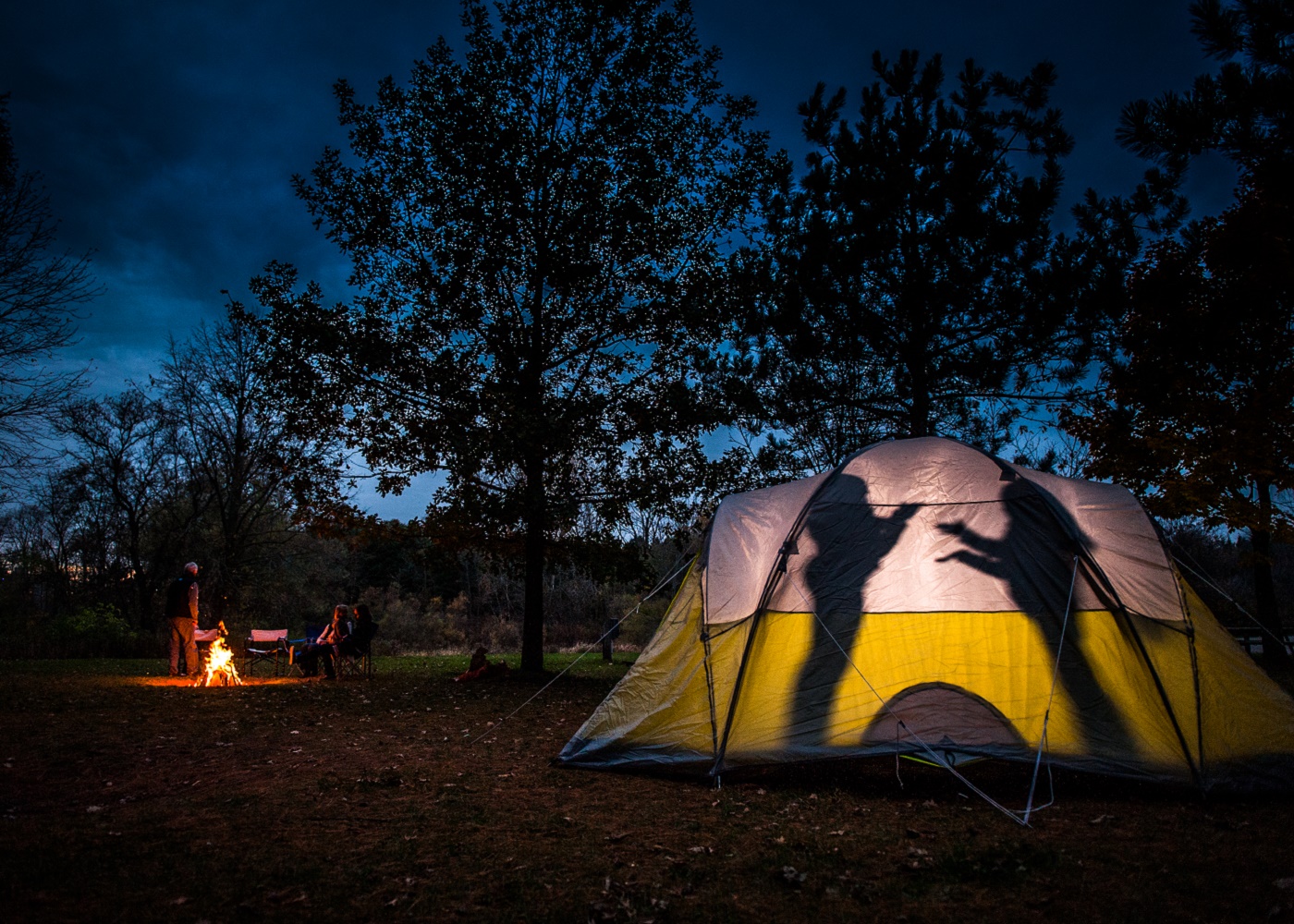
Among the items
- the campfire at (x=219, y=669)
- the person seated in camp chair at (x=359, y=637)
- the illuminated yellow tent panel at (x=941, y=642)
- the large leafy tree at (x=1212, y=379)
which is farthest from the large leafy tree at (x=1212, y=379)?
the campfire at (x=219, y=669)

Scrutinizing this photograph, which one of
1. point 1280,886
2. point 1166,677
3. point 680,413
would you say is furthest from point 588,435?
point 1280,886

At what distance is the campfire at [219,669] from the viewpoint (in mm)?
11938

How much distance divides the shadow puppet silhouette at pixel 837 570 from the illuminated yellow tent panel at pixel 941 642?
0.02 meters

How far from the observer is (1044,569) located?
6102 mm

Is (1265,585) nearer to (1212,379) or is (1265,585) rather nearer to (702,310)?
(1212,379)

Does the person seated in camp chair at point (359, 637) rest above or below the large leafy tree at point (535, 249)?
below

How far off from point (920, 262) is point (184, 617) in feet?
43.3

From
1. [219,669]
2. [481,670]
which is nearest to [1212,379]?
[481,670]

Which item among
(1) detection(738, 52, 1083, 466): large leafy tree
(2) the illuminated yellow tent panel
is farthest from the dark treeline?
(2) the illuminated yellow tent panel

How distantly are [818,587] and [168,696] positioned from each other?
355 inches

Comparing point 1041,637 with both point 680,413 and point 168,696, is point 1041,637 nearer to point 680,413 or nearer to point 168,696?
point 680,413

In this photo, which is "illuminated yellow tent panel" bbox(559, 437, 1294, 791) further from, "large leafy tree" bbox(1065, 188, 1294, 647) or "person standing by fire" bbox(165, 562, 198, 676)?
"person standing by fire" bbox(165, 562, 198, 676)

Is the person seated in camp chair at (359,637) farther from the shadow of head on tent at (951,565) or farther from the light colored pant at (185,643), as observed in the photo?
the shadow of head on tent at (951,565)

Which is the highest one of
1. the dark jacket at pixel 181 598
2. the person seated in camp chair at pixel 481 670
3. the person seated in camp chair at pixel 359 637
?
the dark jacket at pixel 181 598
